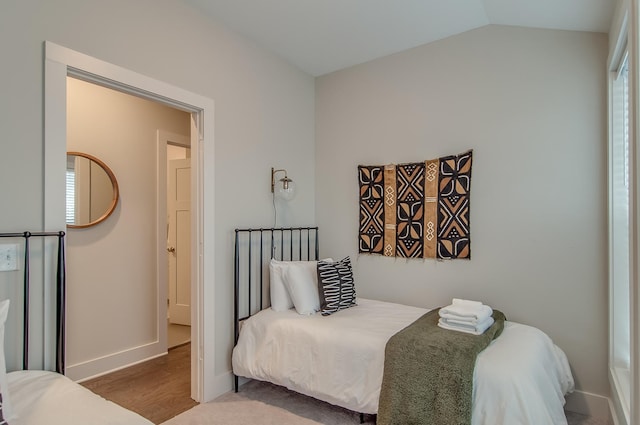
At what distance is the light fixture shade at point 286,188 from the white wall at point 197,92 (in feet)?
0.41

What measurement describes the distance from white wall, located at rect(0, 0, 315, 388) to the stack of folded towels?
5.22 ft

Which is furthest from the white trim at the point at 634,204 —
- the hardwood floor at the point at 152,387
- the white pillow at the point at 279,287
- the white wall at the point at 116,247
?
the white wall at the point at 116,247

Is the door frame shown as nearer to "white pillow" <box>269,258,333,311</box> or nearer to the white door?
"white pillow" <box>269,258,333,311</box>

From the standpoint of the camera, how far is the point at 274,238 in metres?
3.20

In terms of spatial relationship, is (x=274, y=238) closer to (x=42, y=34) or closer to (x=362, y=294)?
(x=362, y=294)

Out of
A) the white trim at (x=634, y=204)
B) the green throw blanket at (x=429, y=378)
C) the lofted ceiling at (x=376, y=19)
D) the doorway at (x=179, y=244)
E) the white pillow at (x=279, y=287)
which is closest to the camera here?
the white trim at (x=634, y=204)

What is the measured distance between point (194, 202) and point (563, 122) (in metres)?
2.65

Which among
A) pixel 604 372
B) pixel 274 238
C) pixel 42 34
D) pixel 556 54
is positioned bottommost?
pixel 604 372

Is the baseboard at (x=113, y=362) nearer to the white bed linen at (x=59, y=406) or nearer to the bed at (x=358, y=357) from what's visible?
the bed at (x=358, y=357)

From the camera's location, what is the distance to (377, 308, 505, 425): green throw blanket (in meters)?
1.77

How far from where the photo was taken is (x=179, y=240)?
4.39 meters

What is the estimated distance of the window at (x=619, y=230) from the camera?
84.6 inches

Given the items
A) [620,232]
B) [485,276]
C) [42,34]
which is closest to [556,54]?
[620,232]

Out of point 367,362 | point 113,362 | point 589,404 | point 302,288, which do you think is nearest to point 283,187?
point 302,288
